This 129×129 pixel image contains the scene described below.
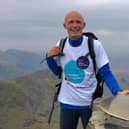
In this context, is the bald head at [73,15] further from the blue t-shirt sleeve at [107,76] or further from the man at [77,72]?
the blue t-shirt sleeve at [107,76]

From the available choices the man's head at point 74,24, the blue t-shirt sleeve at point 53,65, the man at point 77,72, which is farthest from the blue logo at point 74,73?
the man's head at point 74,24

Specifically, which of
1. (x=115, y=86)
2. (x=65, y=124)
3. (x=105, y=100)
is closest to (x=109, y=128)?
(x=105, y=100)

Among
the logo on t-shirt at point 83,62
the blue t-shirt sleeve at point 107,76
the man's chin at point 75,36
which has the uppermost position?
the man's chin at point 75,36

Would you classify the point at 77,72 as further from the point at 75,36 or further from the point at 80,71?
the point at 75,36

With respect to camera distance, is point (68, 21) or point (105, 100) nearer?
point (105, 100)

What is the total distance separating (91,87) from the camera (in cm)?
973

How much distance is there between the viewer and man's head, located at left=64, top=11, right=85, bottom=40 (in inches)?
376

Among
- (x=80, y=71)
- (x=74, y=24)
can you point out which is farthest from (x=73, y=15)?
(x=80, y=71)

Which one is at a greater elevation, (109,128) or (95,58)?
(95,58)

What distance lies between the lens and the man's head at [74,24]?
955 centimetres

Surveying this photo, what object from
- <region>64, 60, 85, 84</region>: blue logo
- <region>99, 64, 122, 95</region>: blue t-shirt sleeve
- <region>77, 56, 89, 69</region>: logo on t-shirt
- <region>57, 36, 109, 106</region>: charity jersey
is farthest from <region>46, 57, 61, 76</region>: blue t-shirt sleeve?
<region>99, 64, 122, 95</region>: blue t-shirt sleeve

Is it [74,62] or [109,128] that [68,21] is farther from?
[109,128]

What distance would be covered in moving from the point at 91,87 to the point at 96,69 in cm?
42

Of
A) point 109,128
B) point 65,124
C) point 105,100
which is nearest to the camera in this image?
point 109,128
